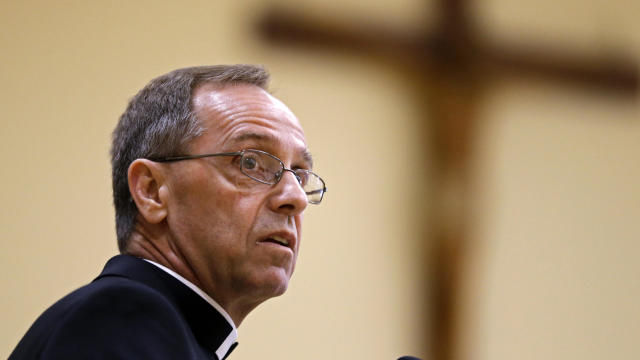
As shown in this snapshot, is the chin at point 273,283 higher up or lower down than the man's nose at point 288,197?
lower down

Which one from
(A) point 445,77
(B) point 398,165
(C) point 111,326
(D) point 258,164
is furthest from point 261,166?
(B) point 398,165

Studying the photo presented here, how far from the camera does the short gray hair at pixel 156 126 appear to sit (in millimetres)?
2480

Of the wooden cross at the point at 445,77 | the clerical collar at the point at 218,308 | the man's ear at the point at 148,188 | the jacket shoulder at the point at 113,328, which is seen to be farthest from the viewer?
the wooden cross at the point at 445,77

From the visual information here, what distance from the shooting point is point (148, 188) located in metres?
2.46

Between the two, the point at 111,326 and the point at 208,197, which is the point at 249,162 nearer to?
the point at 208,197

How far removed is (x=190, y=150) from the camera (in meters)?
2.46

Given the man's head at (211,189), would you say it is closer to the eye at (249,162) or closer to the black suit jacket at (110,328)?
the eye at (249,162)

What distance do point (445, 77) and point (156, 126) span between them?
1788 millimetres

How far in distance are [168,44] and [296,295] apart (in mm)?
1229

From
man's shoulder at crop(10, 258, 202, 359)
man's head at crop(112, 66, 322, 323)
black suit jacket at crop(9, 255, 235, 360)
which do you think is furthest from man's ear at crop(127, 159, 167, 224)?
man's shoulder at crop(10, 258, 202, 359)

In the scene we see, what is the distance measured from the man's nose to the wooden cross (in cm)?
145

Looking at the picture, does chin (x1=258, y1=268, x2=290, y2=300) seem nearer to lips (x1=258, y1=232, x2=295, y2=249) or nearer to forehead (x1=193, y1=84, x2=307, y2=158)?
lips (x1=258, y1=232, x2=295, y2=249)

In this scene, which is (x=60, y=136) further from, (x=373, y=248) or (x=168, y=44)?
(x=373, y=248)

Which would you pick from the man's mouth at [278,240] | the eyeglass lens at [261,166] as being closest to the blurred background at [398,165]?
the eyeglass lens at [261,166]
